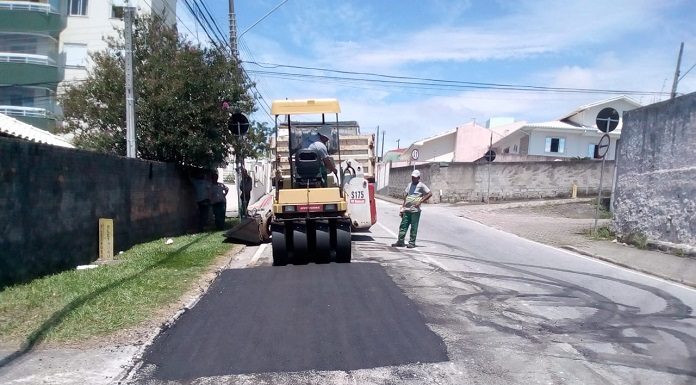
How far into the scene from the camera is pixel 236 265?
11.5 m

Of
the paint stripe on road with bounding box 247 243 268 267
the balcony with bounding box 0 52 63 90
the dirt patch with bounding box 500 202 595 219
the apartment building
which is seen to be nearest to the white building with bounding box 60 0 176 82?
the apartment building

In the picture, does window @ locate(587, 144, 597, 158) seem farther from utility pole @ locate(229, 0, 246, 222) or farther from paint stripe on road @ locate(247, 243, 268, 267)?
paint stripe on road @ locate(247, 243, 268, 267)

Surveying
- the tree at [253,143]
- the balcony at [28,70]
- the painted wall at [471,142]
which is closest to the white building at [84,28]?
the balcony at [28,70]

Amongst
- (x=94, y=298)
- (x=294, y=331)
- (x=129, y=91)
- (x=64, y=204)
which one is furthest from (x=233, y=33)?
(x=294, y=331)

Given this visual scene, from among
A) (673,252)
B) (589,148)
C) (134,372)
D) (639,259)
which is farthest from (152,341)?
(589,148)

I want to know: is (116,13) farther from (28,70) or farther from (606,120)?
(606,120)

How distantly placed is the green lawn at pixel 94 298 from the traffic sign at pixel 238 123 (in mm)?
5760

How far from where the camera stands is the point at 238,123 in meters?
16.9

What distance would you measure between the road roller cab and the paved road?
58 cm

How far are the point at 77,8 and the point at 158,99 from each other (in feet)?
75.5

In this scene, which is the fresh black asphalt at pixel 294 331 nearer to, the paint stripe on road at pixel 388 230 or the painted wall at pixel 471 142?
the paint stripe on road at pixel 388 230

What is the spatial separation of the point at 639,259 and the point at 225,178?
2922 centimetres

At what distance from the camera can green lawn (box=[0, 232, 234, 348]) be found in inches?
265

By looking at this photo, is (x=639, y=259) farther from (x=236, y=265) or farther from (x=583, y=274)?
(x=236, y=265)
